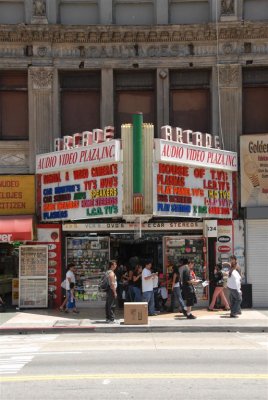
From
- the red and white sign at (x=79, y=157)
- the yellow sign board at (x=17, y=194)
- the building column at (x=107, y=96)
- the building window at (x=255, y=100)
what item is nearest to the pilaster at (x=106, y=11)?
the building column at (x=107, y=96)

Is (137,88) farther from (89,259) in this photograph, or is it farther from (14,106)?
(89,259)

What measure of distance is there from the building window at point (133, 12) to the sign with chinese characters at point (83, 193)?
582cm

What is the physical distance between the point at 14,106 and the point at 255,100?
817 cm

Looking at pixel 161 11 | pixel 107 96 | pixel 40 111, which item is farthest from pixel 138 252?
pixel 161 11

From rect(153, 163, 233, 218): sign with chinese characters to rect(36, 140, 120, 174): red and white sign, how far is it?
1304 mm

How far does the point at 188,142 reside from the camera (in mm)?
→ 19297

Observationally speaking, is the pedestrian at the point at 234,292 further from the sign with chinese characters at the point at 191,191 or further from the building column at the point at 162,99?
the building column at the point at 162,99

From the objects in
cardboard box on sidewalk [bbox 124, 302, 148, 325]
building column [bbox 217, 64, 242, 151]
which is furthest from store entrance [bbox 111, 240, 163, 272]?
cardboard box on sidewalk [bbox 124, 302, 148, 325]

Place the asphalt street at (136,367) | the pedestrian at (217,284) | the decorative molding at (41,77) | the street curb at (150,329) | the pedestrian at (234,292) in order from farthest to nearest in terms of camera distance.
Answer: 1. the decorative molding at (41,77)
2. the pedestrian at (217,284)
3. the pedestrian at (234,292)
4. the street curb at (150,329)
5. the asphalt street at (136,367)

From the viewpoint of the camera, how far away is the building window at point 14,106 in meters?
21.6

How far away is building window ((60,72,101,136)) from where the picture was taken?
71.1 ft

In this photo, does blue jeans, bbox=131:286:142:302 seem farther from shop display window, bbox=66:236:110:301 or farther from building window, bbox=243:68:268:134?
building window, bbox=243:68:268:134

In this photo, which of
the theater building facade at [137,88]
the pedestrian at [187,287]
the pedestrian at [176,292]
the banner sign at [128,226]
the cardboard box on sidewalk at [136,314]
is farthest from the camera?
the theater building facade at [137,88]

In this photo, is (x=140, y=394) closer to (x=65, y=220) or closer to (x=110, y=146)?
(x=110, y=146)
